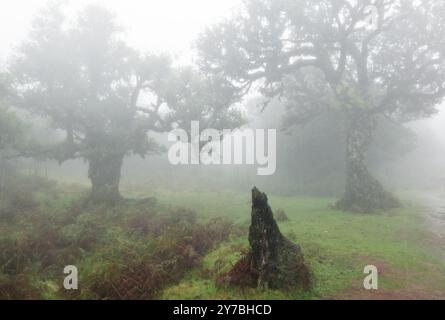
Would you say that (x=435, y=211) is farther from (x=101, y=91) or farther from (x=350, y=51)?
(x=101, y=91)

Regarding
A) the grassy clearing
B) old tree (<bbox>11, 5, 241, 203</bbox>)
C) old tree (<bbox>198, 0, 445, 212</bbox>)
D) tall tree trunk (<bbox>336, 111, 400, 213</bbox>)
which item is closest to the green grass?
the grassy clearing

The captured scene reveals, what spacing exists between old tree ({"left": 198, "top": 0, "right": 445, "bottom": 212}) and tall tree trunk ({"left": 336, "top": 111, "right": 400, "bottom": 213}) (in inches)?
2.3

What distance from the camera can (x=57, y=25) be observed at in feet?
87.4

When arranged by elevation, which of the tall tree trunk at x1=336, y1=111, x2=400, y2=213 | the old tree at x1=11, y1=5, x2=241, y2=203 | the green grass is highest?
the old tree at x1=11, y1=5, x2=241, y2=203

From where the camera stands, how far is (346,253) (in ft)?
44.3

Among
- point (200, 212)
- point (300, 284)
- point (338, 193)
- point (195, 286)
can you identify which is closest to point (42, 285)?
point (195, 286)

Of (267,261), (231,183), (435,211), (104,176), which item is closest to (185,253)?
(267,261)

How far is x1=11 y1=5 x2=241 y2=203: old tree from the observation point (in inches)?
997

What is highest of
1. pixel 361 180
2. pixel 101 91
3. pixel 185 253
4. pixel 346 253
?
pixel 101 91

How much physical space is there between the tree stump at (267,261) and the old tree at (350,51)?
13994mm

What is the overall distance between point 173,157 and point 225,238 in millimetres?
34994

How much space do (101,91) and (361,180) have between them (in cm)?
1880

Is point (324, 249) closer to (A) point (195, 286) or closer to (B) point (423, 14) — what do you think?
(A) point (195, 286)

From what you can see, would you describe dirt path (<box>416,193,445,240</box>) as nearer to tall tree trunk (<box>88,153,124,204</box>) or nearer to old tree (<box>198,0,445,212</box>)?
old tree (<box>198,0,445,212</box>)
